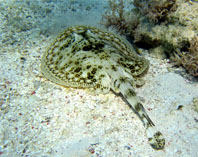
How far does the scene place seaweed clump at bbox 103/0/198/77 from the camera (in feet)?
13.5

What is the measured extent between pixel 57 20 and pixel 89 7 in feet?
5.29

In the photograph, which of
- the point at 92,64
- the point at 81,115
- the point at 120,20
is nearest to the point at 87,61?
the point at 92,64

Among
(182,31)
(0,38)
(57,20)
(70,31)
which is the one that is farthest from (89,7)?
(182,31)

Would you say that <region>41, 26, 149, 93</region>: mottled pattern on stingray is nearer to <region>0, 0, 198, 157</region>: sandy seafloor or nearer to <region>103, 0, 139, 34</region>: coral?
<region>0, 0, 198, 157</region>: sandy seafloor

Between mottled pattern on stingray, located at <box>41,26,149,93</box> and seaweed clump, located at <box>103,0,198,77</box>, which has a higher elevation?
seaweed clump, located at <box>103,0,198,77</box>

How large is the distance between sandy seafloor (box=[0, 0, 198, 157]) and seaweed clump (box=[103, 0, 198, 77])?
1.18 feet

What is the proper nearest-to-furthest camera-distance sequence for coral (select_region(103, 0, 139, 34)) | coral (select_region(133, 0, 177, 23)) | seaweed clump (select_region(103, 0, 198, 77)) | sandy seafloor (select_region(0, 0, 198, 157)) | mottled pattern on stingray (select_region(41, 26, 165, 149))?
1. sandy seafloor (select_region(0, 0, 198, 157))
2. mottled pattern on stingray (select_region(41, 26, 165, 149))
3. seaweed clump (select_region(103, 0, 198, 77))
4. coral (select_region(133, 0, 177, 23))
5. coral (select_region(103, 0, 139, 34))

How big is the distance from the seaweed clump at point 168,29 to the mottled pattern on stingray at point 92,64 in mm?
802

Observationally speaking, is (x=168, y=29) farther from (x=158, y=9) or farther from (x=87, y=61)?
(x=87, y=61)

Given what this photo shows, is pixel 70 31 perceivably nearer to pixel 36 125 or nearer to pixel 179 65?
pixel 36 125

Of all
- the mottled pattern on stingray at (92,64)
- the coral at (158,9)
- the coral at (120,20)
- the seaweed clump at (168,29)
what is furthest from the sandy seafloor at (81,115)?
the coral at (120,20)

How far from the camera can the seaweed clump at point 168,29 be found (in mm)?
4129

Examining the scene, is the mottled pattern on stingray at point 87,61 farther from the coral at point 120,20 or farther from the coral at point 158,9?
the coral at point 158,9

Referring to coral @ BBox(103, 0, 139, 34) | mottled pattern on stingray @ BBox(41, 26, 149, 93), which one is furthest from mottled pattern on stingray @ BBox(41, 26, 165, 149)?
coral @ BBox(103, 0, 139, 34)
